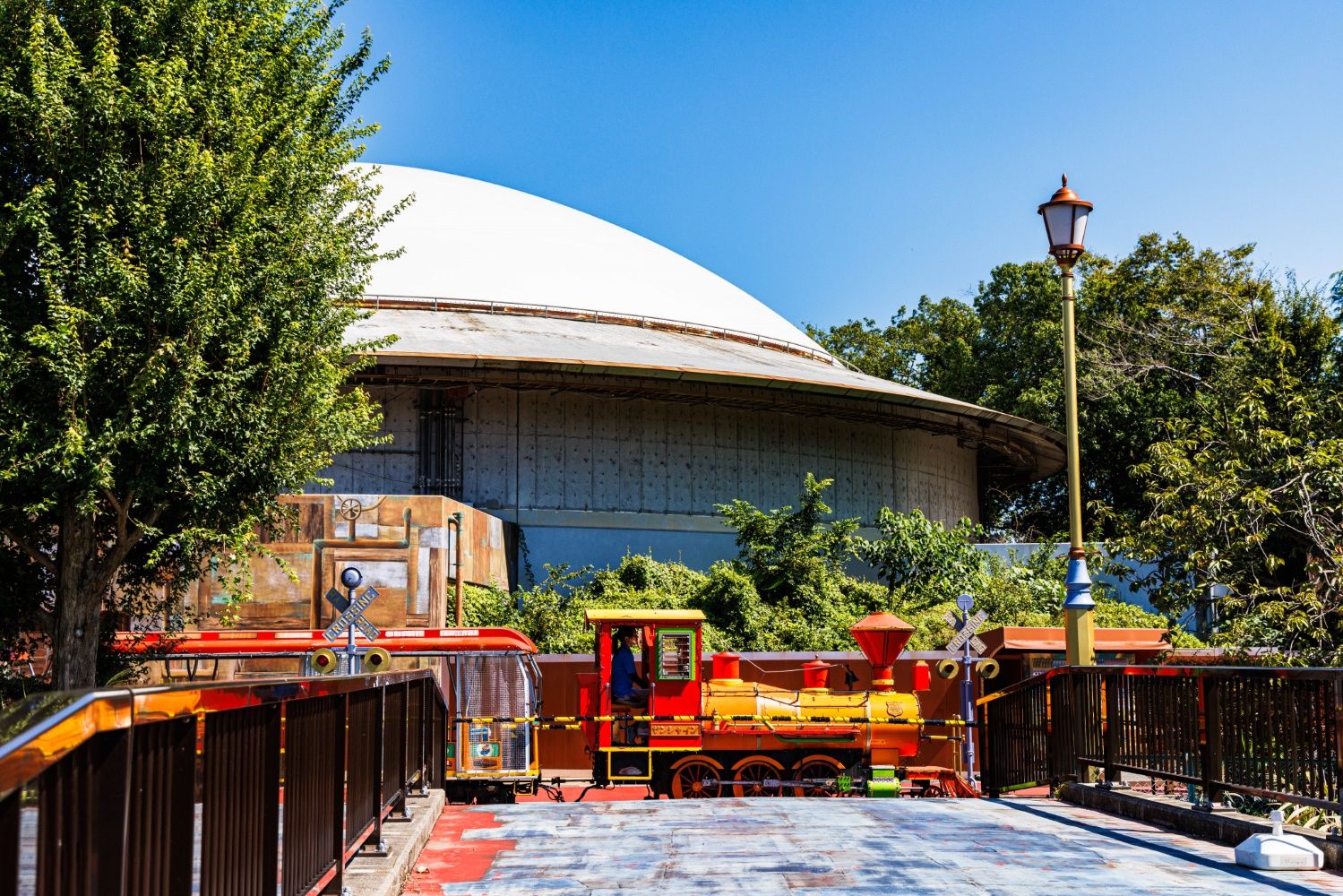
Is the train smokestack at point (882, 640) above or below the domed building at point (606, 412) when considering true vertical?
below

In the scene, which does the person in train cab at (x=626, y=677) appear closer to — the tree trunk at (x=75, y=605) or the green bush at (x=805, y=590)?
the tree trunk at (x=75, y=605)

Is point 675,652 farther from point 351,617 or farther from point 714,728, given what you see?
point 351,617

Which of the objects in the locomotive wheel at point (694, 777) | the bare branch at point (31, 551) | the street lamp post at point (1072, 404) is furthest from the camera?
the locomotive wheel at point (694, 777)

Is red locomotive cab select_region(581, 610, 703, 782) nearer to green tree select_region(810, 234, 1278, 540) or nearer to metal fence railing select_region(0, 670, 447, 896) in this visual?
metal fence railing select_region(0, 670, 447, 896)

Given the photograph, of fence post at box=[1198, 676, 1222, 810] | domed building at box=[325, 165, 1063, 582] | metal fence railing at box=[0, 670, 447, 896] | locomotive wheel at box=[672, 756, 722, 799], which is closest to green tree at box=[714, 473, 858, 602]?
domed building at box=[325, 165, 1063, 582]

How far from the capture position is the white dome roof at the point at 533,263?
3938 centimetres

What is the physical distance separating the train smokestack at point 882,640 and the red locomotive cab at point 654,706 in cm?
276

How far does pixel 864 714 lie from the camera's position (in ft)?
64.0

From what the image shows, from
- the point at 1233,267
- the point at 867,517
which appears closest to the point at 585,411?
the point at 867,517

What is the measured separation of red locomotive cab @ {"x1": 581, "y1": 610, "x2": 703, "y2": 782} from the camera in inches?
743

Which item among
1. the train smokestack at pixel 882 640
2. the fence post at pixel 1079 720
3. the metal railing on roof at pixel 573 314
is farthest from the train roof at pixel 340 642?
the metal railing on roof at pixel 573 314

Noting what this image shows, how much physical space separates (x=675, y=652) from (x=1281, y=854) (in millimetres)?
11633

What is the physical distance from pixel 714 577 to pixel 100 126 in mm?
17953

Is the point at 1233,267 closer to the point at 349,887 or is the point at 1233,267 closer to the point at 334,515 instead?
the point at 334,515
